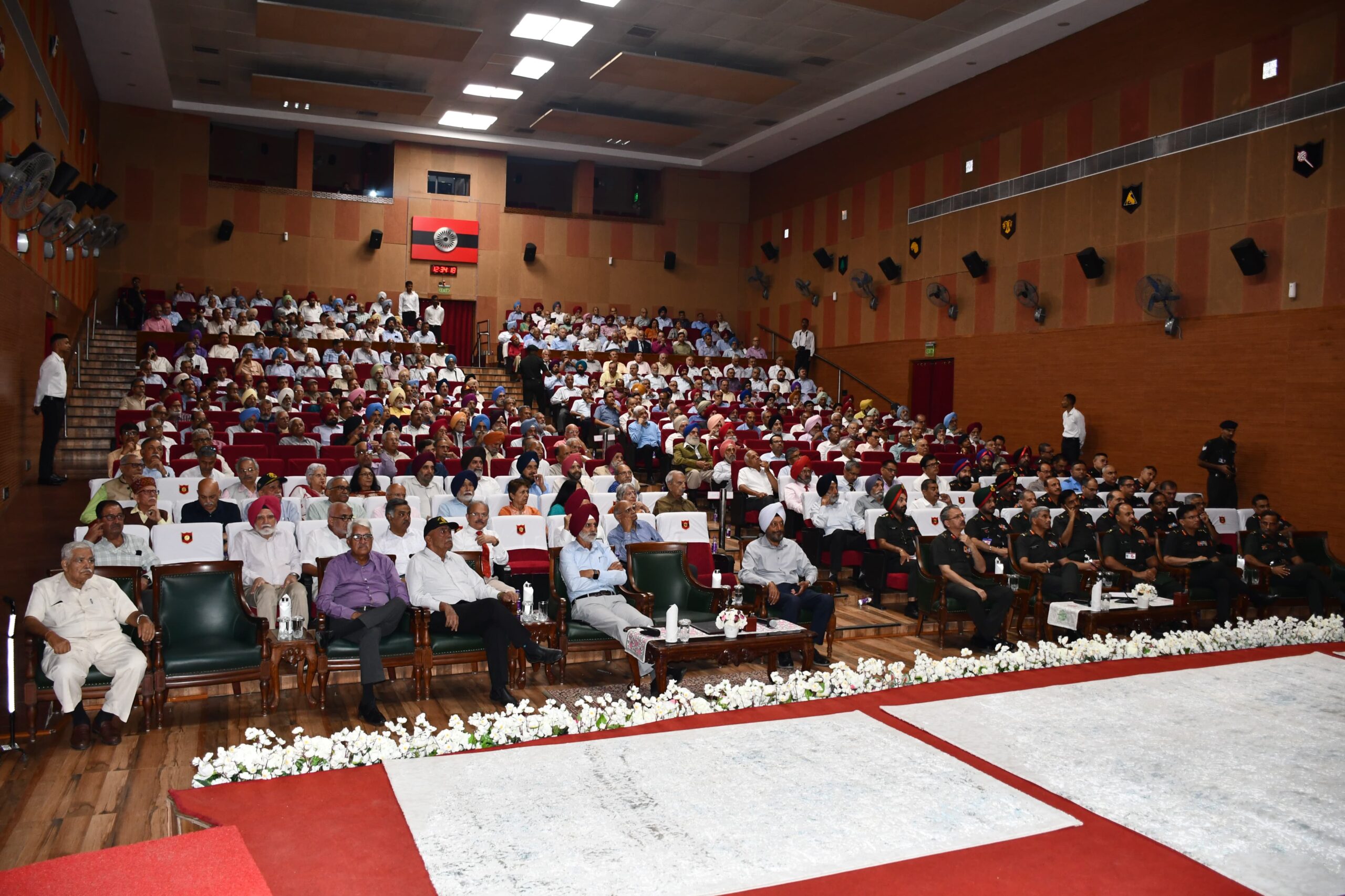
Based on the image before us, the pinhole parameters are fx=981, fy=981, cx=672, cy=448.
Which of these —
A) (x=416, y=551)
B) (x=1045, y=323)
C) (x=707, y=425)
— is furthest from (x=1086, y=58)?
(x=416, y=551)

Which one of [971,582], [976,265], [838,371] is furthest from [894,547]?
[838,371]

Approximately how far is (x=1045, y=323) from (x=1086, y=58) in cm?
321

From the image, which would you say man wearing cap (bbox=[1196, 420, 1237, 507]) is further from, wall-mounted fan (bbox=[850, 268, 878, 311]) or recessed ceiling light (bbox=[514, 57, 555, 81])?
recessed ceiling light (bbox=[514, 57, 555, 81])

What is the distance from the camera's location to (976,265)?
13.4 m

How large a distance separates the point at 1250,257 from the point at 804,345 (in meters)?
7.95

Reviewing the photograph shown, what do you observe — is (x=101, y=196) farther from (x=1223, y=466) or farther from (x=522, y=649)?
(x=1223, y=466)

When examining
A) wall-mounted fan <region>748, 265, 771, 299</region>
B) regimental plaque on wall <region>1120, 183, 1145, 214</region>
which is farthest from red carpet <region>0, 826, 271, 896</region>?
wall-mounted fan <region>748, 265, 771, 299</region>

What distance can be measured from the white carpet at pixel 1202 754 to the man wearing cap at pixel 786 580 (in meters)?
2.13

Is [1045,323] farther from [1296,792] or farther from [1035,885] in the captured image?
[1035,885]

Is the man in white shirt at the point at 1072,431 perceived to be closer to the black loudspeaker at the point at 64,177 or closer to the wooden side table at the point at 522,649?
the wooden side table at the point at 522,649

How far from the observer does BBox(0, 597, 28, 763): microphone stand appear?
3.93 metres

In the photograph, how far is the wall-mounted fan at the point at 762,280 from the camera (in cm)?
1883

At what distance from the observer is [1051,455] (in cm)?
1090

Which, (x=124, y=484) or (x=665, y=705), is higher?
(x=124, y=484)
